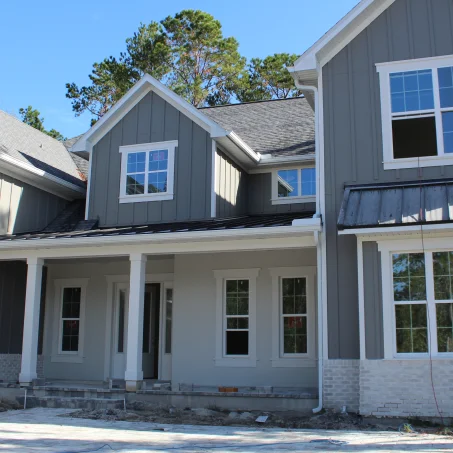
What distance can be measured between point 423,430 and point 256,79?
27.0 metres

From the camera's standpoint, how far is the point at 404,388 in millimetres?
9711

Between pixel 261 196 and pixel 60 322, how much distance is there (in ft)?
18.9

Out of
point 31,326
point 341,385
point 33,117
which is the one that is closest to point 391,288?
point 341,385

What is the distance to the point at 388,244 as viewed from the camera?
33.3 ft

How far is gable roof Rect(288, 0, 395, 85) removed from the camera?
A: 11281 mm

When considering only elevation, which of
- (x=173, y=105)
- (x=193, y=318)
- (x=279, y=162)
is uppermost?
(x=173, y=105)

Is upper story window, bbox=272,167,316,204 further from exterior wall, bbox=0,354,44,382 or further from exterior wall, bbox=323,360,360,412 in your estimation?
exterior wall, bbox=0,354,44,382

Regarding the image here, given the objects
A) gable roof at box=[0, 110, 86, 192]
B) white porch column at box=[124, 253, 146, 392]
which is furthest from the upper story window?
gable roof at box=[0, 110, 86, 192]

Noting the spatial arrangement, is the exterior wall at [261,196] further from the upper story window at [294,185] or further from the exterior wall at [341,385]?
the exterior wall at [341,385]

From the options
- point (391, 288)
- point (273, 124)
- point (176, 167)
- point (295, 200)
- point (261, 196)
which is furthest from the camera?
point (273, 124)

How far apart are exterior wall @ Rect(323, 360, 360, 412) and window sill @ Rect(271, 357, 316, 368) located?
6.68ft

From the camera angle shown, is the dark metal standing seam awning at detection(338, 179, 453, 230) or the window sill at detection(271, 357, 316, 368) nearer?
the dark metal standing seam awning at detection(338, 179, 453, 230)

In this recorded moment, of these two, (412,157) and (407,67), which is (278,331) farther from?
(407,67)

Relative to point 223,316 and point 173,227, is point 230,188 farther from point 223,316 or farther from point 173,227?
point 223,316
